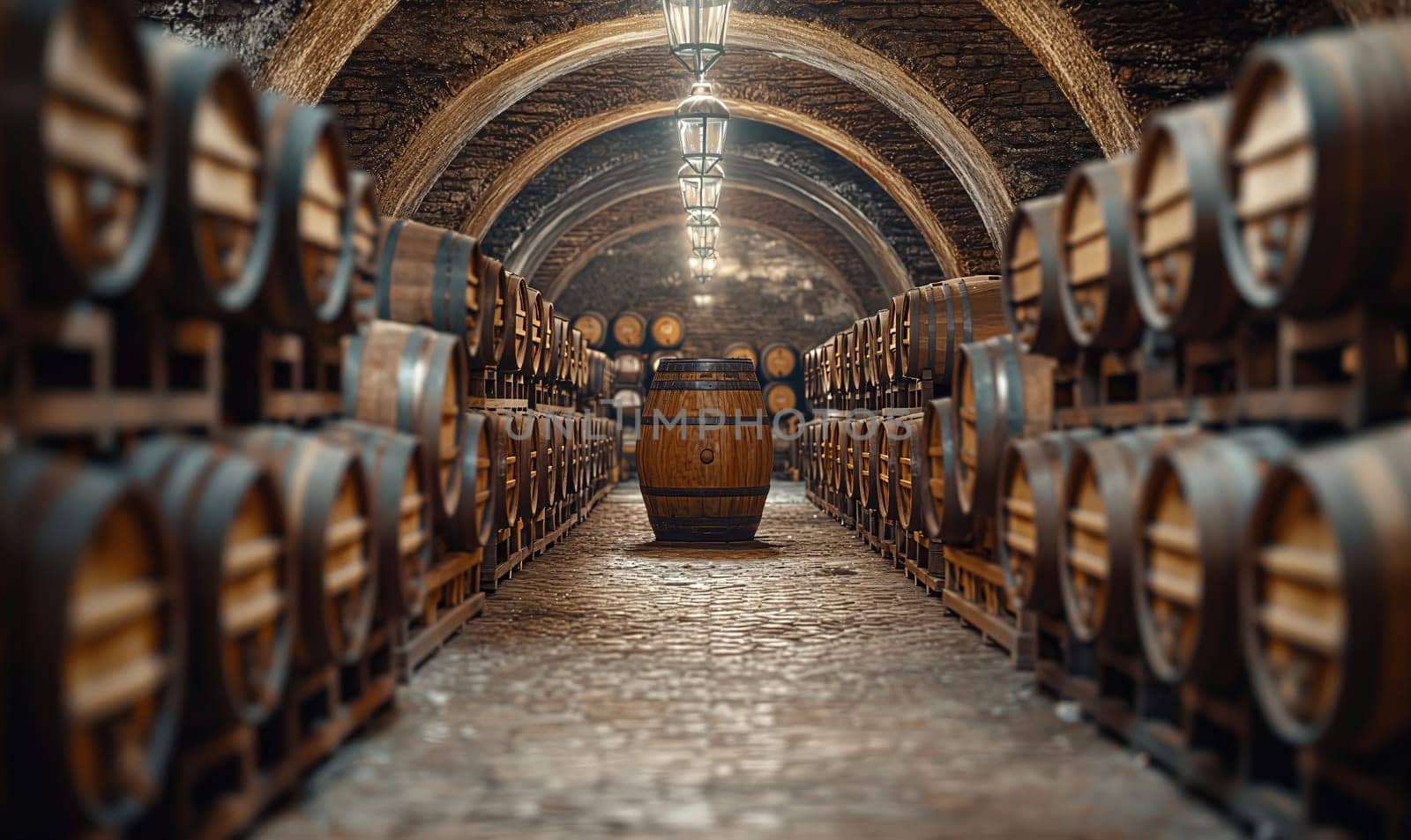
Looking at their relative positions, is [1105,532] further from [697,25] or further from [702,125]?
[702,125]

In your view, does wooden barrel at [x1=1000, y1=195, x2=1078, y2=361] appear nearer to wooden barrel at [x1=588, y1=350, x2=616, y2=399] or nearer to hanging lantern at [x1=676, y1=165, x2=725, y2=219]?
hanging lantern at [x1=676, y1=165, x2=725, y2=219]

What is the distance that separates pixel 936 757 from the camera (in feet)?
10.2

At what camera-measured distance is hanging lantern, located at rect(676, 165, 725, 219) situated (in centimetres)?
1000

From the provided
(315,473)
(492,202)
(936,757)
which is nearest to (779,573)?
(936,757)

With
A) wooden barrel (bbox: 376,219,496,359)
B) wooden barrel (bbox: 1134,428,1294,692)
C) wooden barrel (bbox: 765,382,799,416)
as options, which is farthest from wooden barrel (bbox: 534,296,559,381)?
wooden barrel (bbox: 765,382,799,416)

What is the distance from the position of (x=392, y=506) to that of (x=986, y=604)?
2540 mm

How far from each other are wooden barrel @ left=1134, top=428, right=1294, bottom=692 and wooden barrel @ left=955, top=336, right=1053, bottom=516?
4.85ft

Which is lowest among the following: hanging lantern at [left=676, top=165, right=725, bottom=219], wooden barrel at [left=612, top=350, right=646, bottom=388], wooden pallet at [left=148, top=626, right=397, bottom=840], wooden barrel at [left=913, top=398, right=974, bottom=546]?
wooden pallet at [left=148, top=626, right=397, bottom=840]

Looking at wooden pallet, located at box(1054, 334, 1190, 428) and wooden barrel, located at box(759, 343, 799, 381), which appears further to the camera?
wooden barrel, located at box(759, 343, 799, 381)

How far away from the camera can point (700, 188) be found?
994cm

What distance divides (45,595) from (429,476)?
2.35 m

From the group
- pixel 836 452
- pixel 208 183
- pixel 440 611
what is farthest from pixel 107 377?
pixel 836 452

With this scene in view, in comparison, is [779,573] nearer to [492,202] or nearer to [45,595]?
[45,595]

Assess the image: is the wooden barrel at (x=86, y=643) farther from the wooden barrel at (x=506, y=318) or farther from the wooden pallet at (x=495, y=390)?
the wooden barrel at (x=506, y=318)
